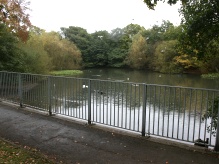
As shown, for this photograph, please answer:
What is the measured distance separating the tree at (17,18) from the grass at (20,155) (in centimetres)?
2130

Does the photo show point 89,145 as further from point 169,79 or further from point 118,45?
point 118,45

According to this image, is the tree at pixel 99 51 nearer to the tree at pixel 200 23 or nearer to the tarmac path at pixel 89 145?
the tarmac path at pixel 89 145

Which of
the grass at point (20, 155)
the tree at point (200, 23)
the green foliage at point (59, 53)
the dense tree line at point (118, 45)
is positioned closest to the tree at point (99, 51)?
the dense tree line at point (118, 45)

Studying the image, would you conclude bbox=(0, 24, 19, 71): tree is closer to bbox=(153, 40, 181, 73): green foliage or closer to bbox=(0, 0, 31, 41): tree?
bbox=(0, 0, 31, 41): tree

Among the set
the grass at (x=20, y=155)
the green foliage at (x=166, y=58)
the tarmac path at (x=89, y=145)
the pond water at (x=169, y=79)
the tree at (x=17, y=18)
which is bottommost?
A: the pond water at (x=169, y=79)

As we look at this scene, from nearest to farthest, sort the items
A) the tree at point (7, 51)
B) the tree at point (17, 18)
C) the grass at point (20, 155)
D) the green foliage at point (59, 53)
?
the grass at point (20, 155), the tree at point (7, 51), the tree at point (17, 18), the green foliage at point (59, 53)

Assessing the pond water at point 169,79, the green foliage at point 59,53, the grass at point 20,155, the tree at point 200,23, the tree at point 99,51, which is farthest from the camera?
the tree at point 99,51

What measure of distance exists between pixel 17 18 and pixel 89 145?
23696mm

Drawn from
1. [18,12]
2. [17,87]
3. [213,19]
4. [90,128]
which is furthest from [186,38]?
[18,12]

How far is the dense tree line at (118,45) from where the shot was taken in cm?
523

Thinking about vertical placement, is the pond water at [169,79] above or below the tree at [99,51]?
below

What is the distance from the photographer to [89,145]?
16.3 feet

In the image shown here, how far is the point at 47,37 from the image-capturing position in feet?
150

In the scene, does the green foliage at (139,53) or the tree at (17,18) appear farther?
the green foliage at (139,53)
